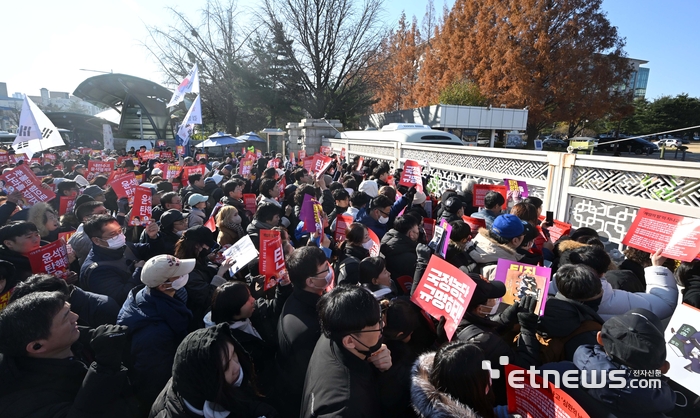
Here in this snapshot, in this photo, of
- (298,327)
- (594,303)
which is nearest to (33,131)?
(298,327)

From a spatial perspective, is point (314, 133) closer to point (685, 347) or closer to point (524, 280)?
point (524, 280)

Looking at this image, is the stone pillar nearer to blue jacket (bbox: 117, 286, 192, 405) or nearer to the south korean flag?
the south korean flag

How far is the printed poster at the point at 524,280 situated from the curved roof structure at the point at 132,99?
101 feet

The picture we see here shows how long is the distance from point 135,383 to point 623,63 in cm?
3416

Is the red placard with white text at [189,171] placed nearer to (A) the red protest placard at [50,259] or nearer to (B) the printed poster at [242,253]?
(A) the red protest placard at [50,259]

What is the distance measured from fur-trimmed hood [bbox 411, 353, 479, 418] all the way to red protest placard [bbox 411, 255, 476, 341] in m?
0.50

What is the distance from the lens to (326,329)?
182cm

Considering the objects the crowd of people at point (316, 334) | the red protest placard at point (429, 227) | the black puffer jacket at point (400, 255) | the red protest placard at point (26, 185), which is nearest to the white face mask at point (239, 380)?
the crowd of people at point (316, 334)

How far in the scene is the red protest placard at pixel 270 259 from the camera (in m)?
3.05

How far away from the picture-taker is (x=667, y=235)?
3104 mm

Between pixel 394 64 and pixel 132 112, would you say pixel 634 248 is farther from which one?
pixel 394 64

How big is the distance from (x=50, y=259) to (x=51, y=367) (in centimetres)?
Answer: 188

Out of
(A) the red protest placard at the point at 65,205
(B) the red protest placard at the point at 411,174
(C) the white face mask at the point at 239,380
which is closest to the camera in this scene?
(C) the white face mask at the point at 239,380

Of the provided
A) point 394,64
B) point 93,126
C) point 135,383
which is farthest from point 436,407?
point 394,64
